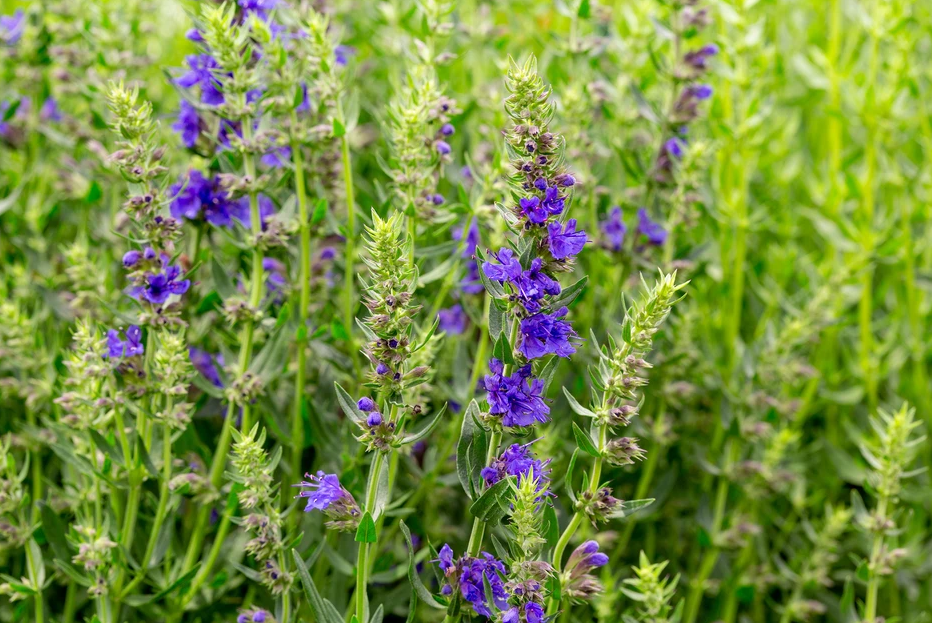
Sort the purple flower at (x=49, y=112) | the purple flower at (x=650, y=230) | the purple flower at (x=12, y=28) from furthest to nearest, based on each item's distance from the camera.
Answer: the purple flower at (x=49, y=112) < the purple flower at (x=12, y=28) < the purple flower at (x=650, y=230)

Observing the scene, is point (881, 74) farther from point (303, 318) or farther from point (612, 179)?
point (303, 318)

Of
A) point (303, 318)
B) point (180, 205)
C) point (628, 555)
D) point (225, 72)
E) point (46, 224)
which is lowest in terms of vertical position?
point (628, 555)

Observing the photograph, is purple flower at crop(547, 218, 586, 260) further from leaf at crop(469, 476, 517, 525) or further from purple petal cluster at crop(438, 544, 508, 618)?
purple petal cluster at crop(438, 544, 508, 618)

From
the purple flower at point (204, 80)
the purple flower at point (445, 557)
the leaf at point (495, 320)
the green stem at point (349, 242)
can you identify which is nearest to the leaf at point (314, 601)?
the purple flower at point (445, 557)

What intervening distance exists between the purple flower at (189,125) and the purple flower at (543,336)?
135 cm

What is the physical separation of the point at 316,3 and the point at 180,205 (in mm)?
942

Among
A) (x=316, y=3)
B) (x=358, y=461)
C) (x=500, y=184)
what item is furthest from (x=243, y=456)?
(x=316, y=3)

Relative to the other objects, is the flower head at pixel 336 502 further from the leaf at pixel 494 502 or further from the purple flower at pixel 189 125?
the purple flower at pixel 189 125

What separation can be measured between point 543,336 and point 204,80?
53.8 inches

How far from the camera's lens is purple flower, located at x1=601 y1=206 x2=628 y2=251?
3084 millimetres

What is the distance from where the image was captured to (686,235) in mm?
3779

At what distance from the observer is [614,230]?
3105 millimetres

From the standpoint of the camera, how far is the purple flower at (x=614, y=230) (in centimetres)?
308

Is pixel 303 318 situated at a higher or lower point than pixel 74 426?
higher
